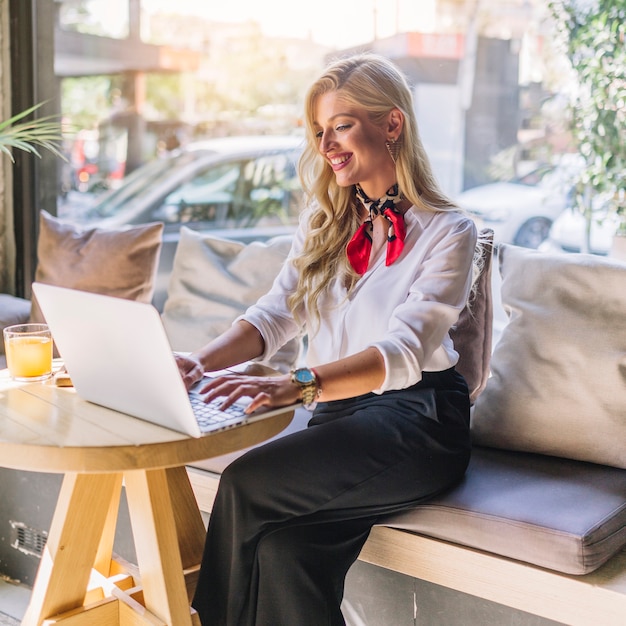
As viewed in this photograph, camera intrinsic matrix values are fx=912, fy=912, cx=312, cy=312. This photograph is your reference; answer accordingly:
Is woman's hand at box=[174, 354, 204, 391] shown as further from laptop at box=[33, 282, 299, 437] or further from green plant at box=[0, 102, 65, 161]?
green plant at box=[0, 102, 65, 161]

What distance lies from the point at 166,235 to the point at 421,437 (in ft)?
6.71

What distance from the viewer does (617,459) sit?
1971 millimetres

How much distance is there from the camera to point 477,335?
85.2 inches

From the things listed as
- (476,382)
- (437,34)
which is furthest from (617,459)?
(437,34)

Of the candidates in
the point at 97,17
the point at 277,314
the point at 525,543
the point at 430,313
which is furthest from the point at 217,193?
the point at 525,543

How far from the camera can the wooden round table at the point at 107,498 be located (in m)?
1.41

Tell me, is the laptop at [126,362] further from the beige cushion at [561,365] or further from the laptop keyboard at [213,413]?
the beige cushion at [561,365]

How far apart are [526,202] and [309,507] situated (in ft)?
5.09

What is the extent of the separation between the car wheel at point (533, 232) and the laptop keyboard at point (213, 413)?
5.13ft

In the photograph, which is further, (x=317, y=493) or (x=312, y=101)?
(x=312, y=101)

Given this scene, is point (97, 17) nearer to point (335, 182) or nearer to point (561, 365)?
point (335, 182)

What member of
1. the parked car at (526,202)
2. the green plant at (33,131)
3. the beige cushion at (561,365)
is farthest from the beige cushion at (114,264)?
the beige cushion at (561,365)

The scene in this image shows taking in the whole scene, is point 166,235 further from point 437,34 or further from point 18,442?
point 18,442

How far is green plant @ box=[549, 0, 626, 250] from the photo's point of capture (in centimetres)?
260
